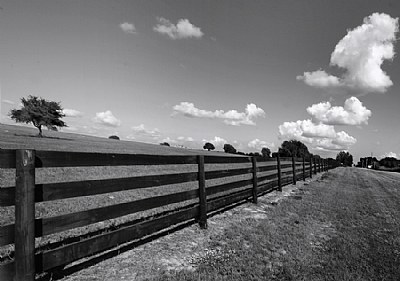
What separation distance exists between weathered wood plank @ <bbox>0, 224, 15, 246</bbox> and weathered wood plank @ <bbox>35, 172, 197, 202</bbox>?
348 mm

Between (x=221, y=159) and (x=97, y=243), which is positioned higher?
(x=221, y=159)

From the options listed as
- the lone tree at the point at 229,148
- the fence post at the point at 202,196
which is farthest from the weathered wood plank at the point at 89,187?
the lone tree at the point at 229,148

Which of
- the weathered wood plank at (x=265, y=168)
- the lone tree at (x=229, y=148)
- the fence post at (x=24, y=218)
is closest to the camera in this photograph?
the fence post at (x=24, y=218)

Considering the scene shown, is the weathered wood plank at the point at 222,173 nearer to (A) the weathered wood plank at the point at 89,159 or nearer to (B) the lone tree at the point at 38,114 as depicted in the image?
(A) the weathered wood plank at the point at 89,159

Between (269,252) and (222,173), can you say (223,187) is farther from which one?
(269,252)

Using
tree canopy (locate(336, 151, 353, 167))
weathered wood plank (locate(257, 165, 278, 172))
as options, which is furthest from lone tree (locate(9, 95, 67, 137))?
tree canopy (locate(336, 151, 353, 167))

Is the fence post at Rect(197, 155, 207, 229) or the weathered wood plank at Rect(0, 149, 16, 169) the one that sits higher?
the weathered wood plank at Rect(0, 149, 16, 169)

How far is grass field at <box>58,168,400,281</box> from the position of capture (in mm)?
3221

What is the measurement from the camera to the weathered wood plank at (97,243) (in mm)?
2781

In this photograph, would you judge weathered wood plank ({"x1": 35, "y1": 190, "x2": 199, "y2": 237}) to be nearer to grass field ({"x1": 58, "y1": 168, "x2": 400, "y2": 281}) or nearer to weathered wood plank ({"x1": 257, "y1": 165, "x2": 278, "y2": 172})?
grass field ({"x1": 58, "y1": 168, "x2": 400, "y2": 281})

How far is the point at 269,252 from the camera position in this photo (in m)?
3.98

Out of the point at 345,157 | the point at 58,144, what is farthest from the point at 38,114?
the point at 345,157

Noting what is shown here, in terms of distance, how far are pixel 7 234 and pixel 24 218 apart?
0.21m

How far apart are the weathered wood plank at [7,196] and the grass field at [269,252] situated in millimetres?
1171
